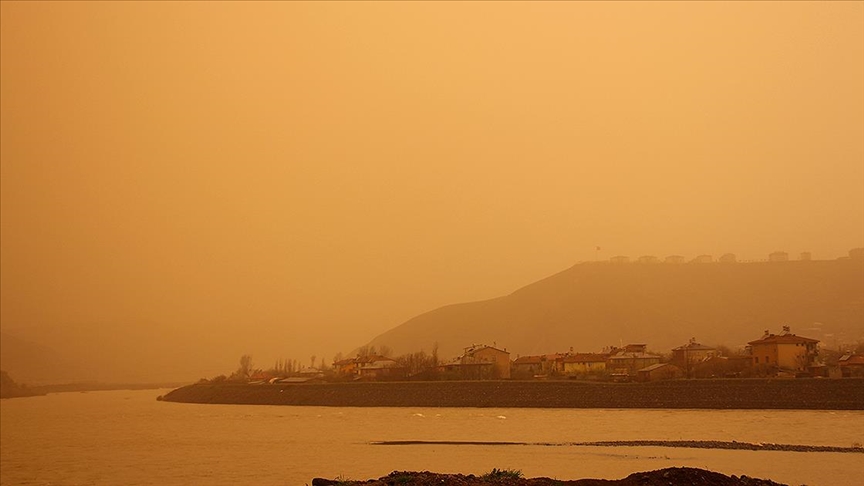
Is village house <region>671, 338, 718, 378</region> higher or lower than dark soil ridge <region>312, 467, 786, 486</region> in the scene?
higher

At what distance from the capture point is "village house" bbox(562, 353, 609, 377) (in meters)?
80.0

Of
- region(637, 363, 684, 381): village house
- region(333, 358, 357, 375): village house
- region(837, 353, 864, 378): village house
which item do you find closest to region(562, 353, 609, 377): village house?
region(637, 363, 684, 381): village house

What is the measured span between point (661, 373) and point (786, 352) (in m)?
10.00

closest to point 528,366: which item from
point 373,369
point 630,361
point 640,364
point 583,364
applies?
point 583,364

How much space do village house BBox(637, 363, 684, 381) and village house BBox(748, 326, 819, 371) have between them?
20.2 ft

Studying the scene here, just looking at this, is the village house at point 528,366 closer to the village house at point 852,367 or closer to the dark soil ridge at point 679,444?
the village house at point 852,367

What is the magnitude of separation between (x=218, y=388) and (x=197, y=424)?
124 feet

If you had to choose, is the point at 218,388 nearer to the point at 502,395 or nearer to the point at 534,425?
the point at 502,395

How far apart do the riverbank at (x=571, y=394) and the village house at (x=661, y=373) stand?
636 centimetres

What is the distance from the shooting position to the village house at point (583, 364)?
8000 cm

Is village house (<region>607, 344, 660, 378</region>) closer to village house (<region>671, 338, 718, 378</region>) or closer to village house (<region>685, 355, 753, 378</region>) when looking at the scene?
village house (<region>671, 338, 718, 378</region>)

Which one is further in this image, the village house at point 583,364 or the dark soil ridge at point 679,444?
the village house at point 583,364

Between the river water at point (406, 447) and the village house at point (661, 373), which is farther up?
the village house at point (661, 373)

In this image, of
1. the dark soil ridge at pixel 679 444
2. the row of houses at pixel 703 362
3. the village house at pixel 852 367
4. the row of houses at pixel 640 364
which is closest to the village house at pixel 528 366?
the row of houses at pixel 640 364
